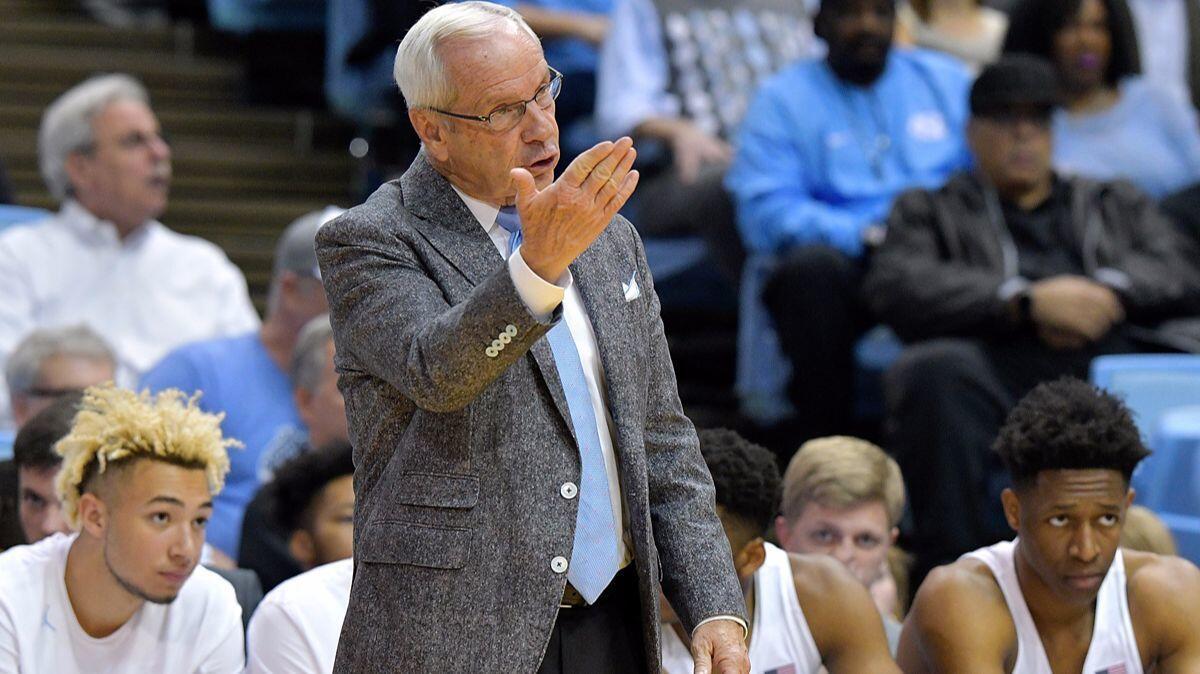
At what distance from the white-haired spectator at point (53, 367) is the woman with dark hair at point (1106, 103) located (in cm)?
289

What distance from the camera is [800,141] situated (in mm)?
5391

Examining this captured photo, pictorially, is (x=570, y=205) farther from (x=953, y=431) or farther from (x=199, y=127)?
(x=199, y=127)

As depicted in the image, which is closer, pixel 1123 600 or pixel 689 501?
pixel 689 501

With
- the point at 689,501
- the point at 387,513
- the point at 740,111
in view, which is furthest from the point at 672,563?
the point at 740,111

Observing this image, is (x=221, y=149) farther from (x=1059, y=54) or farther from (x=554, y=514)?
(x=554, y=514)

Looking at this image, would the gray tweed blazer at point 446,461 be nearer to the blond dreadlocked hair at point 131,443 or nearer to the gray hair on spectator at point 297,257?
the blond dreadlocked hair at point 131,443

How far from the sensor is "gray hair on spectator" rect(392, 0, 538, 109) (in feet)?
7.06

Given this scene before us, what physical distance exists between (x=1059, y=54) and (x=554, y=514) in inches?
156

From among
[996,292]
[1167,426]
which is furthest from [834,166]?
[1167,426]

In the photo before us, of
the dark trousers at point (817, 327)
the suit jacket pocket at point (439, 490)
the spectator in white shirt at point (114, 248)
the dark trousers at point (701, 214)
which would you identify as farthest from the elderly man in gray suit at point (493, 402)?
the spectator in white shirt at point (114, 248)

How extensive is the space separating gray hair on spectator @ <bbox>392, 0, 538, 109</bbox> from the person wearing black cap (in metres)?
2.72

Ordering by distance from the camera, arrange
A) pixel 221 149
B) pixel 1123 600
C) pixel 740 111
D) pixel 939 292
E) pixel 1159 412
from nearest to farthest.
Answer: pixel 1123 600, pixel 1159 412, pixel 939 292, pixel 740 111, pixel 221 149

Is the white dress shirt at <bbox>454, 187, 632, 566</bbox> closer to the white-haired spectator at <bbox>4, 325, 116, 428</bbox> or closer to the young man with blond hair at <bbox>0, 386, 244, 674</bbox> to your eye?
the young man with blond hair at <bbox>0, 386, 244, 674</bbox>

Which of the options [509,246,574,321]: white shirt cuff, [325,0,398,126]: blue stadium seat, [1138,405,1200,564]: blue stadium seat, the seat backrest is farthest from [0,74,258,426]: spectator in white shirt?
[509,246,574,321]: white shirt cuff
